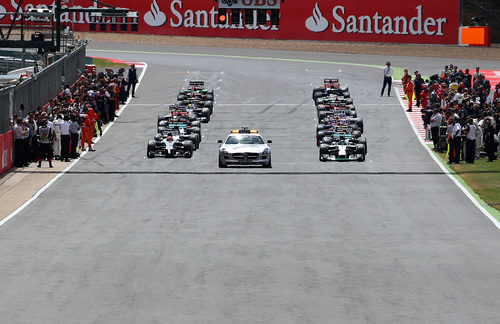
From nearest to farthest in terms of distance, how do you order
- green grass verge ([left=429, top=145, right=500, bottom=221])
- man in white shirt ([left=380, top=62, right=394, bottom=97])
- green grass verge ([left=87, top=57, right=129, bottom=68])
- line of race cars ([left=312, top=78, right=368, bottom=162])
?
green grass verge ([left=429, top=145, right=500, bottom=221]) → line of race cars ([left=312, top=78, right=368, bottom=162]) → man in white shirt ([left=380, top=62, right=394, bottom=97]) → green grass verge ([left=87, top=57, right=129, bottom=68])

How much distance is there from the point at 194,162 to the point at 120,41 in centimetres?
4477

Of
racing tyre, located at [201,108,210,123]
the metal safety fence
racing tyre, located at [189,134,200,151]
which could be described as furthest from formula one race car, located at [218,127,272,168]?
racing tyre, located at [201,108,210,123]

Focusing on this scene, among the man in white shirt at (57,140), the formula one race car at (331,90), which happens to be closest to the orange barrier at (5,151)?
the man in white shirt at (57,140)

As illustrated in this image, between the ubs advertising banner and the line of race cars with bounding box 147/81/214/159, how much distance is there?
28361 millimetres

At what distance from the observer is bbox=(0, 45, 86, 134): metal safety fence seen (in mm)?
34062

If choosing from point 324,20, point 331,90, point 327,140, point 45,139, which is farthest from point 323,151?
A: point 324,20

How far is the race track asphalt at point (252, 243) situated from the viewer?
1606cm

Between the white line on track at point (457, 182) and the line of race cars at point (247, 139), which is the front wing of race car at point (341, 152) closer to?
the line of race cars at point (247, 139)

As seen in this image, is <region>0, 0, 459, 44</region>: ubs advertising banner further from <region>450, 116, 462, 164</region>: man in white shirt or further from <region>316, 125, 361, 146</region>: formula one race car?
<region>450, 116, 462, 164</region>: man in white shirt

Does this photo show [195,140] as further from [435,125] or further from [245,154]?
[435,125]

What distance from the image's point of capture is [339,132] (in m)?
36.6

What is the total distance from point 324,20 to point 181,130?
120 feet

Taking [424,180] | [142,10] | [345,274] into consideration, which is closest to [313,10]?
[142,10]

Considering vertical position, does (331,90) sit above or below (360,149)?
above
